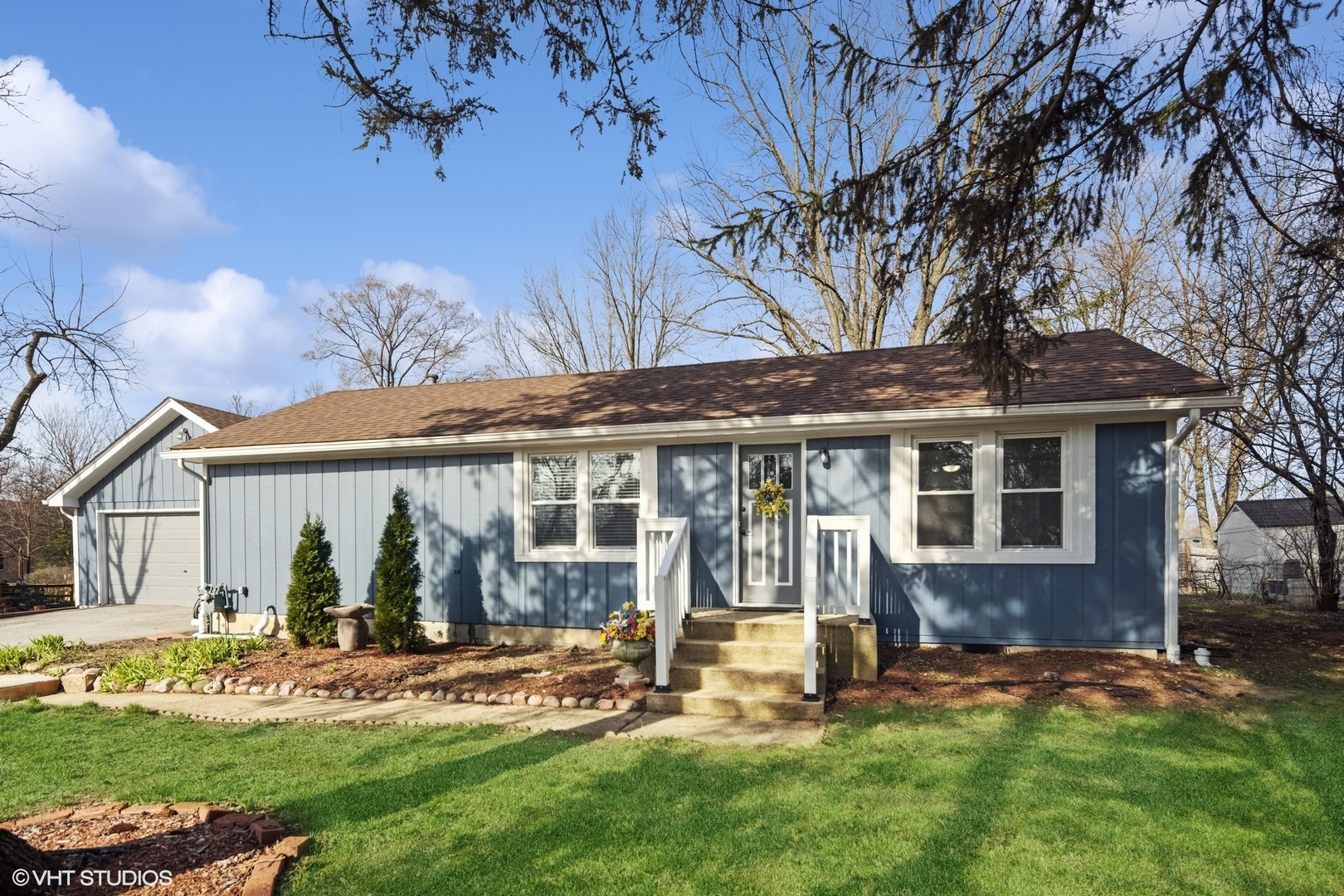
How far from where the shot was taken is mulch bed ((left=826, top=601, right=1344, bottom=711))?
A: 20.1 ft

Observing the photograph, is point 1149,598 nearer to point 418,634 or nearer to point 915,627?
point 915,627

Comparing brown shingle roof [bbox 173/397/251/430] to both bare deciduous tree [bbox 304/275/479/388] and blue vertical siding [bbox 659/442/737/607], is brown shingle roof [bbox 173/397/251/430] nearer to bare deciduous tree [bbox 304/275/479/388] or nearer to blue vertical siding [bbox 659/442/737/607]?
blue vertical siding [bbox 659/442/737/607]

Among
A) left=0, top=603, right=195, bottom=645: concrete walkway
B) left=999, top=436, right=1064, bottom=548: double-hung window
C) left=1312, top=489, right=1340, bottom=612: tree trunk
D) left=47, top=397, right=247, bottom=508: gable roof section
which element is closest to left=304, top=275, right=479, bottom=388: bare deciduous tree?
left=47, top=397, right=247, bottom=508: gable roof section

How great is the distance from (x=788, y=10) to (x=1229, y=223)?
3.32 metres

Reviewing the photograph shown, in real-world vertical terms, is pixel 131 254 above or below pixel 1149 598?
above

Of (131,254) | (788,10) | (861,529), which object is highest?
(131,254)

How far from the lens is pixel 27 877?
2889 millimetres

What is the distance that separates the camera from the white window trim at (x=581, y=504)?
867 cm

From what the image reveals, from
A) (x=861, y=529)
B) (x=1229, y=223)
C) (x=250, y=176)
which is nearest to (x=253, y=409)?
(x=250, y=176)

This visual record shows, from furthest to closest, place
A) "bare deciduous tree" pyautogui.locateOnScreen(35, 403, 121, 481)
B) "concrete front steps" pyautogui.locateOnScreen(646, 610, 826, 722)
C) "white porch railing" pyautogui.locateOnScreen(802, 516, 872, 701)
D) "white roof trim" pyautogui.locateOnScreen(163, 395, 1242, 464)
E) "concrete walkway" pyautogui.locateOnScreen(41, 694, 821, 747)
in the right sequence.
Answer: "bare deciduous tree" pyautogui.locateOnScreen(35, 403, 121, 481), "white roof trim" pyautogui.locateOnScreen(163, 395, 1242, 464), "white porch railing" pyautogui.locateOnScreen(802, 516, 872, 701), "concrete front steps" pyautogui.locateOnScreen(646, 610, 826, 722), "concrete walkway" pyautogui.locateOnScreen(41, 694, 821, 747)

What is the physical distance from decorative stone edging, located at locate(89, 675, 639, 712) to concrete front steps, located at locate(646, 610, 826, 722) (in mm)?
492

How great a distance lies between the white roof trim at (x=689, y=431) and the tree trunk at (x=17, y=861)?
5.98m

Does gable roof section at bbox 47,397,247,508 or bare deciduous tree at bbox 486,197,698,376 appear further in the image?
bare deciduous tree at bbox 486,197,698,376

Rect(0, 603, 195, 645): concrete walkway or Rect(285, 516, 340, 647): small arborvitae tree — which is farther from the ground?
Rect(285, 516, 340, 647): small arborvitae tree
